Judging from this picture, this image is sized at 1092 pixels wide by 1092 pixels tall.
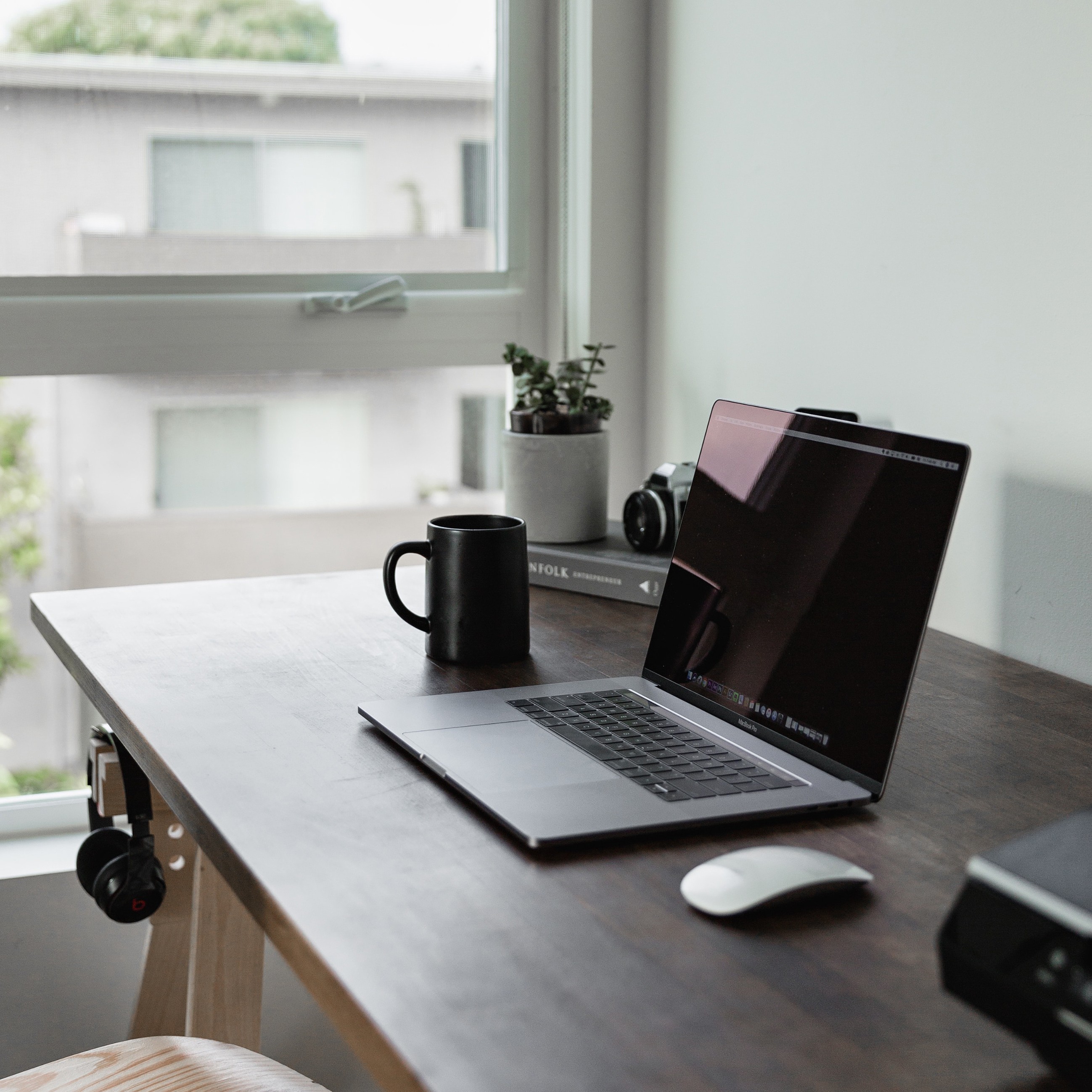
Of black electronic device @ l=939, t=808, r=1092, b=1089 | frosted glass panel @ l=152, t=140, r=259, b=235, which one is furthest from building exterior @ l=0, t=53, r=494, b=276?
black electronic device @ l=939, t=808, r=1092, b=1089

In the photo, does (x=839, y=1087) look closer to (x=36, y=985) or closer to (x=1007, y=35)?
(x=1007, y=35)

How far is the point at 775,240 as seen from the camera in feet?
4.82

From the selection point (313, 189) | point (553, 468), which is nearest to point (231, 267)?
point (313, 189)

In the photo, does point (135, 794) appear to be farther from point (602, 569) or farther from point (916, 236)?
point (916, 236)

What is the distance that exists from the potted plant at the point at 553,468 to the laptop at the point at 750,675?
16.5 inches

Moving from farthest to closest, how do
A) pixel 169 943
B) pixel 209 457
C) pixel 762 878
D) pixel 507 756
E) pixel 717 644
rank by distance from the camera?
pixel 209 457
pixel 169 943
pixel 717 644
pixel 507 756
pixel 762 878

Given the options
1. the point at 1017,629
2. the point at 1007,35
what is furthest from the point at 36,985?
the point at 1007,35

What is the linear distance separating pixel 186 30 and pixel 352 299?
15.7 inches

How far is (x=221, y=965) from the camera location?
1315 mm

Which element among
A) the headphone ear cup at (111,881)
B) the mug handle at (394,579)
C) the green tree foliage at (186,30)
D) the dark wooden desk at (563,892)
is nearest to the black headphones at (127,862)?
the headphone ear cup at (111,881)

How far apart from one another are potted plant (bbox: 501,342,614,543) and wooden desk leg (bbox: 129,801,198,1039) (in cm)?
52

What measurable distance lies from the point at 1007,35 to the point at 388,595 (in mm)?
724

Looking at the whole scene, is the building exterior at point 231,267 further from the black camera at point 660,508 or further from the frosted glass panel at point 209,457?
the black camera at point 660,508

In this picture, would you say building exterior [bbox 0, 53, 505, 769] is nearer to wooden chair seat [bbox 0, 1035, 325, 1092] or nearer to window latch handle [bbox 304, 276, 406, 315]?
window latch handle [bbox 304, 276, 406, 315]
